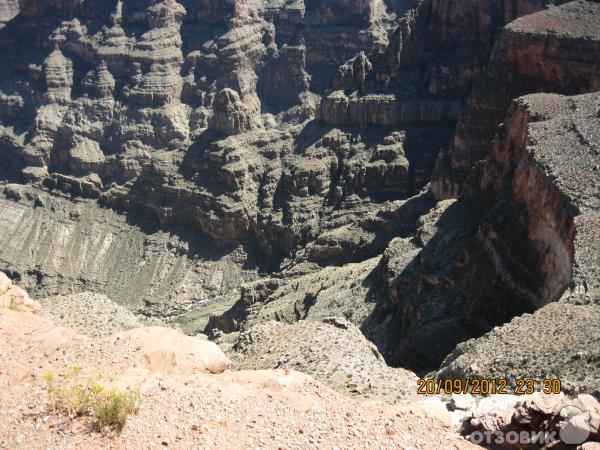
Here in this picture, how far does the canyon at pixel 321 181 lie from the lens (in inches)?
1273

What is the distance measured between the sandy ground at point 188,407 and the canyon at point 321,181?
2.78 metres

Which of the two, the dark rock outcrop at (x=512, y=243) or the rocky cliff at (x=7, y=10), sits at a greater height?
the rocky cliff at (x=7, y=10)

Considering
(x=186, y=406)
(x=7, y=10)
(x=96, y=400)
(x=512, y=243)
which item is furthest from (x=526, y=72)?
(x=7, y=10)

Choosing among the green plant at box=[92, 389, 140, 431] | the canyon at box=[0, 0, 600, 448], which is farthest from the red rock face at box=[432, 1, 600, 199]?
the green plant at box=[92, 389, 140, 431]

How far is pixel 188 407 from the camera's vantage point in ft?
65.6

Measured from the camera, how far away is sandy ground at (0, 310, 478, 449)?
743 inches

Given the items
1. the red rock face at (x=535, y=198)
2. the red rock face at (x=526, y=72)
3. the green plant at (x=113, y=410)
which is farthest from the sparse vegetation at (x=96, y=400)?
the red rock face at (x=526, y=72)

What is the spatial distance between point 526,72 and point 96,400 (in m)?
59.2

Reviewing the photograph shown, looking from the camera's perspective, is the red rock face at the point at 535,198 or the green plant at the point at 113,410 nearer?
the green plant at the point at 113,410

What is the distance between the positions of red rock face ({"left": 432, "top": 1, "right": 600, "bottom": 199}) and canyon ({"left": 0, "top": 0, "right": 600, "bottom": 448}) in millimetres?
212

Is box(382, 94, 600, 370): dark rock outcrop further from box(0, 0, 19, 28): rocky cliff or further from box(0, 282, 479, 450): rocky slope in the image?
box(0, 0, 19, 28): rocky cliff

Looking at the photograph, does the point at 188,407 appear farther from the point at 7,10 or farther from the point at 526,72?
the point at 7,10

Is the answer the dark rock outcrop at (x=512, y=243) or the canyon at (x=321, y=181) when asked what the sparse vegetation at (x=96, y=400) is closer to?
the canyon at (x=321, y=181)

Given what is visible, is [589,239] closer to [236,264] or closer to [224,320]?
[224,320]
